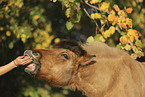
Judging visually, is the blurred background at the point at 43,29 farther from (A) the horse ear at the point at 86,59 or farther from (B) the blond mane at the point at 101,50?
(A) the horse ear at the point at 86,59

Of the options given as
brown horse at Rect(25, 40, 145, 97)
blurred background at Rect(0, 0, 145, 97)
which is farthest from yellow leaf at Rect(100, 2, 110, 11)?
brown horse at Rect(25, 40, 145, 97)

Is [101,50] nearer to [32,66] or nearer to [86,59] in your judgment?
[86,59]

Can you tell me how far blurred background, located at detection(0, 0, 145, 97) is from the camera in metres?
3.38

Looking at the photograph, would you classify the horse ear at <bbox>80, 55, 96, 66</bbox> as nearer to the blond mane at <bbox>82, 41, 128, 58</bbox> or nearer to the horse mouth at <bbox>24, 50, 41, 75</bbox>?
the blond mane at <bbox>82, 41, 128, 58</bbox>

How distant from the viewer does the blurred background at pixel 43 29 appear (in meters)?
3.38

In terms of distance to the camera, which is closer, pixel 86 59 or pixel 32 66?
pixel 32 66

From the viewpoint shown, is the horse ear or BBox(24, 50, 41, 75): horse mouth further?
the horse ear

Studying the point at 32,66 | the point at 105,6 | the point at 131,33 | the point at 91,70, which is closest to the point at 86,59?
the point at 91,70

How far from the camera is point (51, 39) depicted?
5.88 meters

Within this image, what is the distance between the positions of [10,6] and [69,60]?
2.15 metres

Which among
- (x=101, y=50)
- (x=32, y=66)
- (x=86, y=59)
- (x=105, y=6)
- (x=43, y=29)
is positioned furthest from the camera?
(x=43, y=29)

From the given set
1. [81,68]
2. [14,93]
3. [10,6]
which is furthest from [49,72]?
[14,93]

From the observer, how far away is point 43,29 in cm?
609

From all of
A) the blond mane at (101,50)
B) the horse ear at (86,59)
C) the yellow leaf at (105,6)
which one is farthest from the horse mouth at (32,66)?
the yellow leaf at (105,6)
